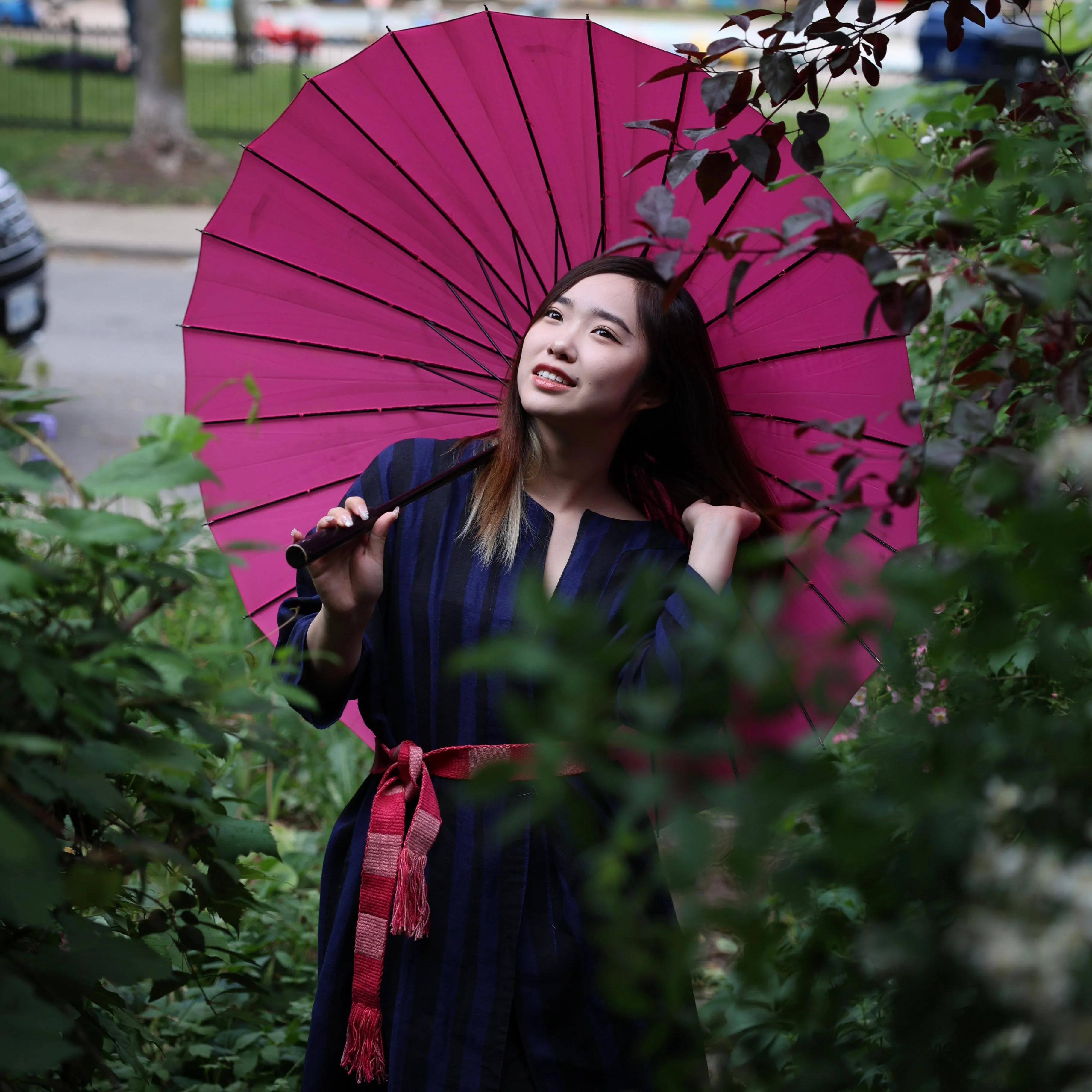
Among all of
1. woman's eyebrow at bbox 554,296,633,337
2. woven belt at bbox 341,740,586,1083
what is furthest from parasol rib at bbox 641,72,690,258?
woven belt at bbox 341,740,586,1083

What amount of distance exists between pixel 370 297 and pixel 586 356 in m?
0.48

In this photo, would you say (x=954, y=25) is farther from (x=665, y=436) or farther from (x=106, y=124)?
(x=106, y=124)

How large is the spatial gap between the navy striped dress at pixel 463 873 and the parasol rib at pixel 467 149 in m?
0.38

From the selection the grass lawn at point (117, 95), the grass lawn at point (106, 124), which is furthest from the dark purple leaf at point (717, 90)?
the grass lawn at point (117, 95)

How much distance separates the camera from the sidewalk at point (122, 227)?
10844 millimetres

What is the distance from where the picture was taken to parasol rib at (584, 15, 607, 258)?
1952 mm

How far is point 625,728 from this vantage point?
118 centimetres

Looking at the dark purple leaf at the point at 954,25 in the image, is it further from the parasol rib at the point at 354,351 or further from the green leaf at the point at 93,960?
the green leaf at the point at 93,960

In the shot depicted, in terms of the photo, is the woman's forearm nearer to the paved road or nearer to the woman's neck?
the woman's neck

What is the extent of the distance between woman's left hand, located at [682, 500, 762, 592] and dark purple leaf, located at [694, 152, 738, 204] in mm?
506

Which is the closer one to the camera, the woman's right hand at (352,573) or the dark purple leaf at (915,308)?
the dark purple leaf at (915,308)

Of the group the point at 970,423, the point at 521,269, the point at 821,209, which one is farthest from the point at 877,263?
the point at 521,269

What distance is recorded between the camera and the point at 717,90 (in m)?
1.53

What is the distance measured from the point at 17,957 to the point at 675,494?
1.24 m
